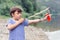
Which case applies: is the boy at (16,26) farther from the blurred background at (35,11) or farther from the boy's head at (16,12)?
the blurred background at (35,11)

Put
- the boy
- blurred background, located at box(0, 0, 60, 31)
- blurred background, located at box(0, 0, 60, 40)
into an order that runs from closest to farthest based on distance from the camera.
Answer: the boy → blurred background, located at box(0, 0, 60, 40) → blurred background, located at box(0, 0, 60, 31)

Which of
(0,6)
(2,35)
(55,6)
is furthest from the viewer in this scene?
(55,6)

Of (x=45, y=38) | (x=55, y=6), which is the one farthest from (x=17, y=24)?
(x=55, y=6)

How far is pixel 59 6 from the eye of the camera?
102 feet

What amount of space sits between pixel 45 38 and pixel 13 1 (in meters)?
10.7

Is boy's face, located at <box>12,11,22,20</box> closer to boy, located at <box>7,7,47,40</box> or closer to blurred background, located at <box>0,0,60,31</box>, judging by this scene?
boy, located at <box>7,7,47,40</box>

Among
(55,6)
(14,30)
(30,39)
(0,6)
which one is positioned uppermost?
(55,6)

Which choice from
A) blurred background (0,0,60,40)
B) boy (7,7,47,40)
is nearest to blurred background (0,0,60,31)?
blurred background (0,0,60,40)

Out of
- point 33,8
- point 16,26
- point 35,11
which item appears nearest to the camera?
point 16,26

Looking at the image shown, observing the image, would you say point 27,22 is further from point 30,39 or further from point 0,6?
point 0,6

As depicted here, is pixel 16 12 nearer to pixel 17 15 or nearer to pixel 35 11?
pixel 17 15

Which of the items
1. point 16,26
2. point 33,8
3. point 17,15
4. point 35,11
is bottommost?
point 16,26

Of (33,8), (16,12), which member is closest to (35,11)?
(33,8)

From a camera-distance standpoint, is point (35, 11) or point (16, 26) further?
point (35, 11)
